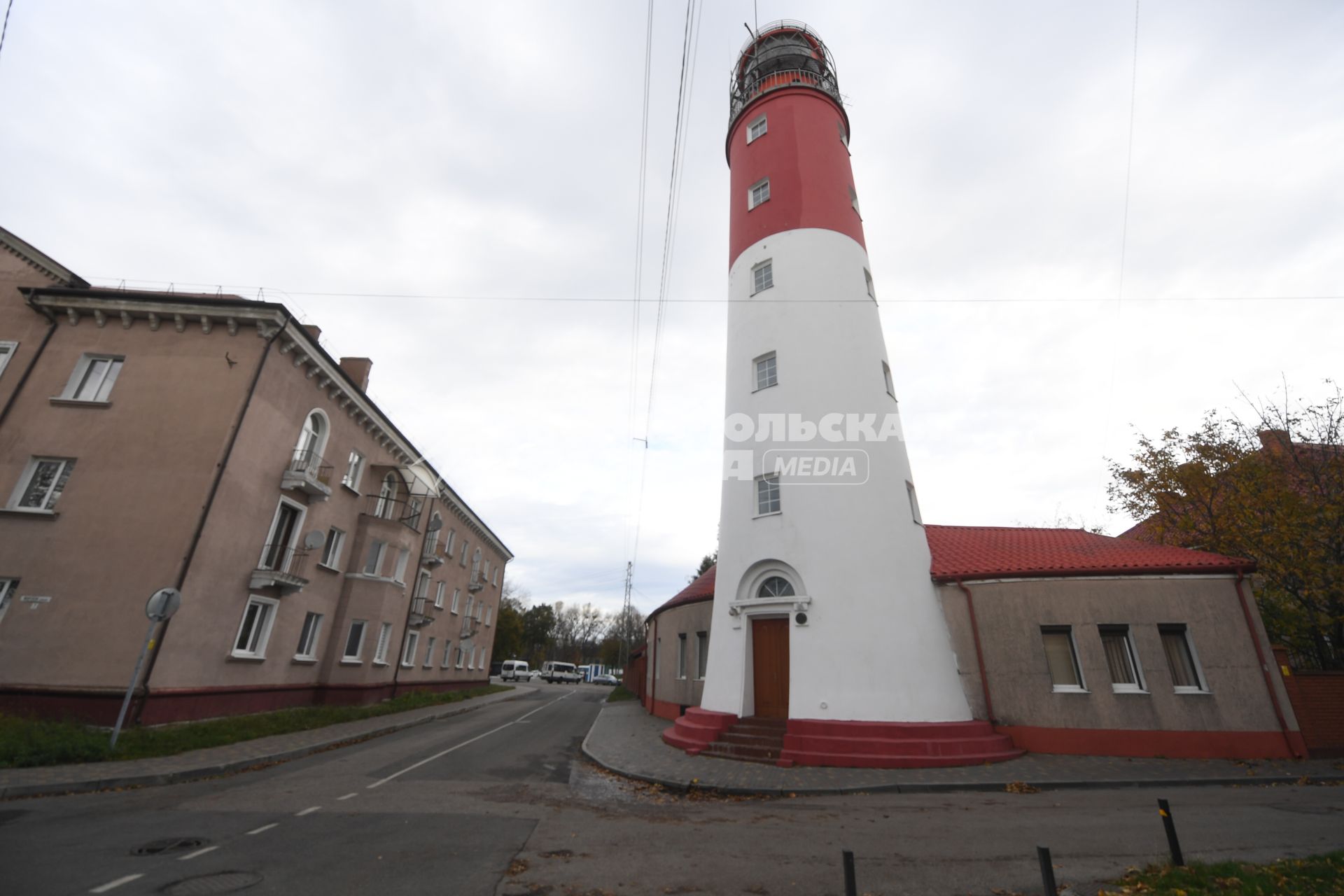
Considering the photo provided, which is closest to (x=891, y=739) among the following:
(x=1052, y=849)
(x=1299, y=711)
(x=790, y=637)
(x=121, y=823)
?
(x=790, y=637)

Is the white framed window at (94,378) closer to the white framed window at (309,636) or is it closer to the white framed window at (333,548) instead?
the white framed window at (333,548)

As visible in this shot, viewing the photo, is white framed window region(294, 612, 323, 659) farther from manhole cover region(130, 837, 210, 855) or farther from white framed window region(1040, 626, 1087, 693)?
white framed window region(1040, 626, 1087, 693)

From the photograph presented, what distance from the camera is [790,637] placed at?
1416cm

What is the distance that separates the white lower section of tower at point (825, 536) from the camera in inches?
535

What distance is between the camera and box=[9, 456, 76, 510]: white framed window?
1448 cm

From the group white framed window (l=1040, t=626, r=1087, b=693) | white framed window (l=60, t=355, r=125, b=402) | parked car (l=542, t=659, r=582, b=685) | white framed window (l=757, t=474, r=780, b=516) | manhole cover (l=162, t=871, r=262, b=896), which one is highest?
white framed window (l=60, t=355, r=125, b=402)

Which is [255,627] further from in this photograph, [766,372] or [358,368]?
[766,372]

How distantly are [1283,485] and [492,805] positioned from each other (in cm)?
2369

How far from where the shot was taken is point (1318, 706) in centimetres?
1286

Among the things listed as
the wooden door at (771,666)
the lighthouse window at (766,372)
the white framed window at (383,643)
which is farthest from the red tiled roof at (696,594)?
the white framed window at (383,643)

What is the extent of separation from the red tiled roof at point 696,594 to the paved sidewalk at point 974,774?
7241 millimetres

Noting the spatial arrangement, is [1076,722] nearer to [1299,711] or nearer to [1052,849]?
A: [1299,711]

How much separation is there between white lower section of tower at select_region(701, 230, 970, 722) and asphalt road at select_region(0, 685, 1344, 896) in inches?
143

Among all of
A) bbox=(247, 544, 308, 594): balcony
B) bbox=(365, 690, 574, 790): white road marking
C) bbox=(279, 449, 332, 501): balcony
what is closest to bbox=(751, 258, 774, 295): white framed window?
bbox=(279, 449, 332, 501): balcony
